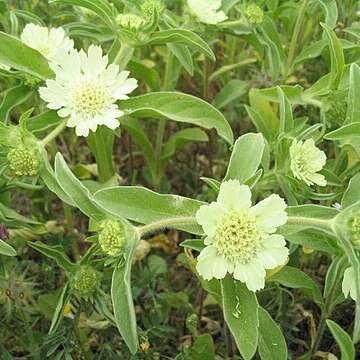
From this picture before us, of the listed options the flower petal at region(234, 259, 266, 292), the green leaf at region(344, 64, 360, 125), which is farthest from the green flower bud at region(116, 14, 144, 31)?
the flower petal at region(234, 259, 266, 292)

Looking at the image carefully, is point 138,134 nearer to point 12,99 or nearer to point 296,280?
point 12,99

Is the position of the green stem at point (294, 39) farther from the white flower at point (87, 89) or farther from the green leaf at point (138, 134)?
the white flower at point (87, 89)

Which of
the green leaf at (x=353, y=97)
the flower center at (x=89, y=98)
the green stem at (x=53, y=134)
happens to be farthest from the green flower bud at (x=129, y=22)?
the green leaf at (x=353, y=97)

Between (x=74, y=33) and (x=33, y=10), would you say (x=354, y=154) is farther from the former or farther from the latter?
(x=33, y=10)

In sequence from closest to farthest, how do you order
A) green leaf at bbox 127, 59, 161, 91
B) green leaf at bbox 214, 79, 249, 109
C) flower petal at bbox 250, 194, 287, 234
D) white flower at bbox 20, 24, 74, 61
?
flower petal at bbox 250, 194, 287, 234 → white flower at bbox 20, 24, 74, 61 → green leaf at bbox 127, 59, 161, 91 → green leaf at bbox 214, 79, 249, 109

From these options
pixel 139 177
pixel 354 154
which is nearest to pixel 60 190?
pixel 354 154

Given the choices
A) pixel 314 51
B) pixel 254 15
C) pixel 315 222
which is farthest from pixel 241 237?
pixel 314 51

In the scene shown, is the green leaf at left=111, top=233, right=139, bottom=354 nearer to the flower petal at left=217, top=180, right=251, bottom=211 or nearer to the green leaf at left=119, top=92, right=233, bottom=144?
the flower petal at left=217, top=180, right=251, bottom=211
